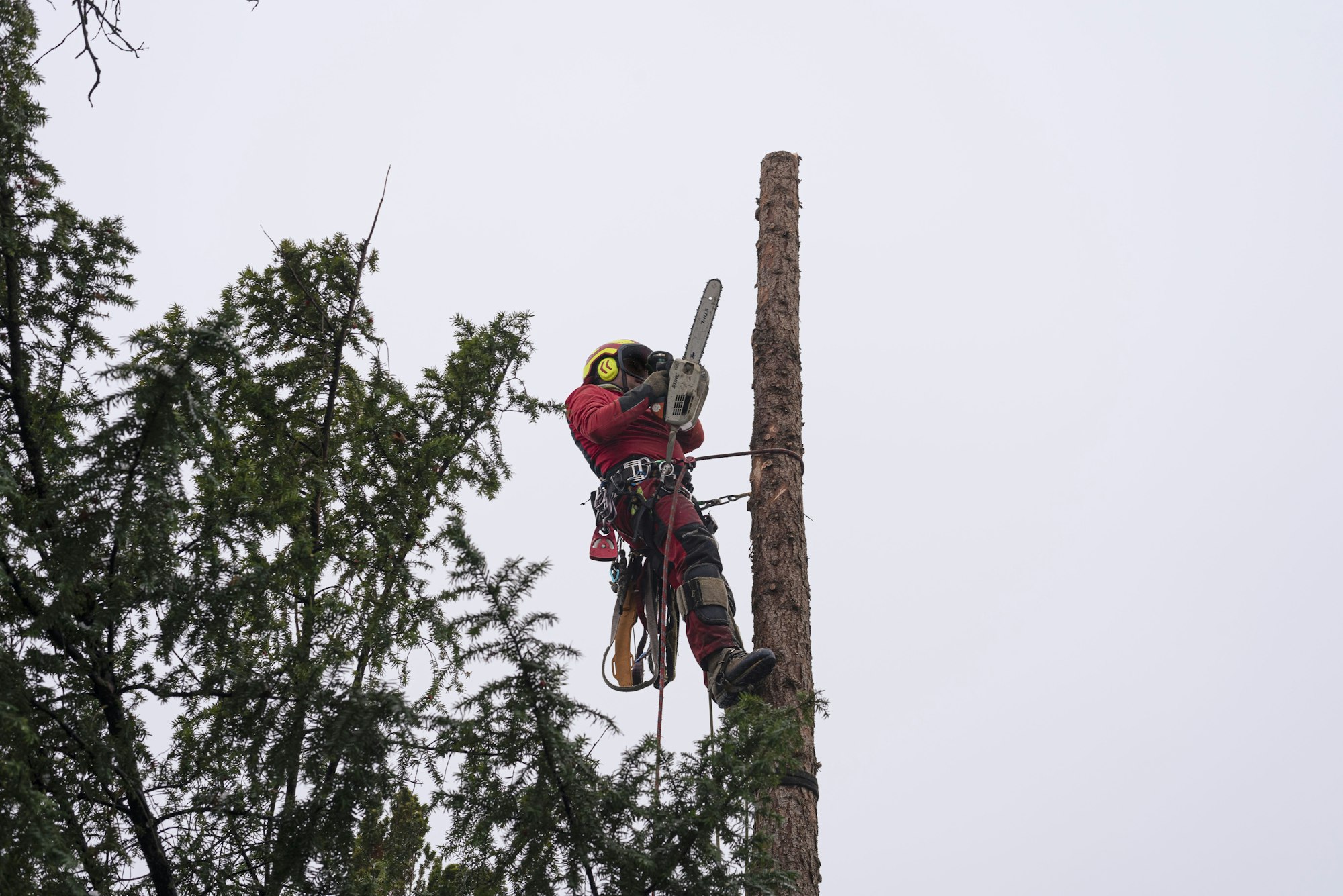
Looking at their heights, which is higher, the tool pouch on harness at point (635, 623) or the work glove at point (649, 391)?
the work glove at point (649, 391)

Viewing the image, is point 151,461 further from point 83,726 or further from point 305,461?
point 305,461

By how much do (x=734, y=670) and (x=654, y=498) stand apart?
1.31m

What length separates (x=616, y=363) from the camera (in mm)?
7230

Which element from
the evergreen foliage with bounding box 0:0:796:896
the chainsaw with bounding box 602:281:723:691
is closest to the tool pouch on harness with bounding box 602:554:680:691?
the chainsaw with bounding box 602:281:723:691

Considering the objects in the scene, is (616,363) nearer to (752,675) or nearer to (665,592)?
(665,592)

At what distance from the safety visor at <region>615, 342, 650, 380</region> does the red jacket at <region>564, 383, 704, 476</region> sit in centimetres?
19

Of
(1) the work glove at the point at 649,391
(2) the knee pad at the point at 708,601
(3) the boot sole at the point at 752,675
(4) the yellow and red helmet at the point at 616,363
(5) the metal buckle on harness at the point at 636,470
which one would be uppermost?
(4) the yellow and red helmet at the point at 616,363

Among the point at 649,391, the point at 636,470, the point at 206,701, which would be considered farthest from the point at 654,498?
the point at 206,701

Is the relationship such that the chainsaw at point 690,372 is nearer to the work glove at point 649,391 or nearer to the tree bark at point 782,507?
the work glove at point 649,391

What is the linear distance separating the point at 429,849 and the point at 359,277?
13.9 feet

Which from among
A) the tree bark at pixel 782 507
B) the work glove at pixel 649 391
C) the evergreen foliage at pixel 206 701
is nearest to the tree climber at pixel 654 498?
the work glove at pixel 649 391

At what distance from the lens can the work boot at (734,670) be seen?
5.60 meters

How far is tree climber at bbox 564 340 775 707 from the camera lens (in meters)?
6.05

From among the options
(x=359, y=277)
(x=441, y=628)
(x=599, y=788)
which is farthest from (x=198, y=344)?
(x=359, y=277)
